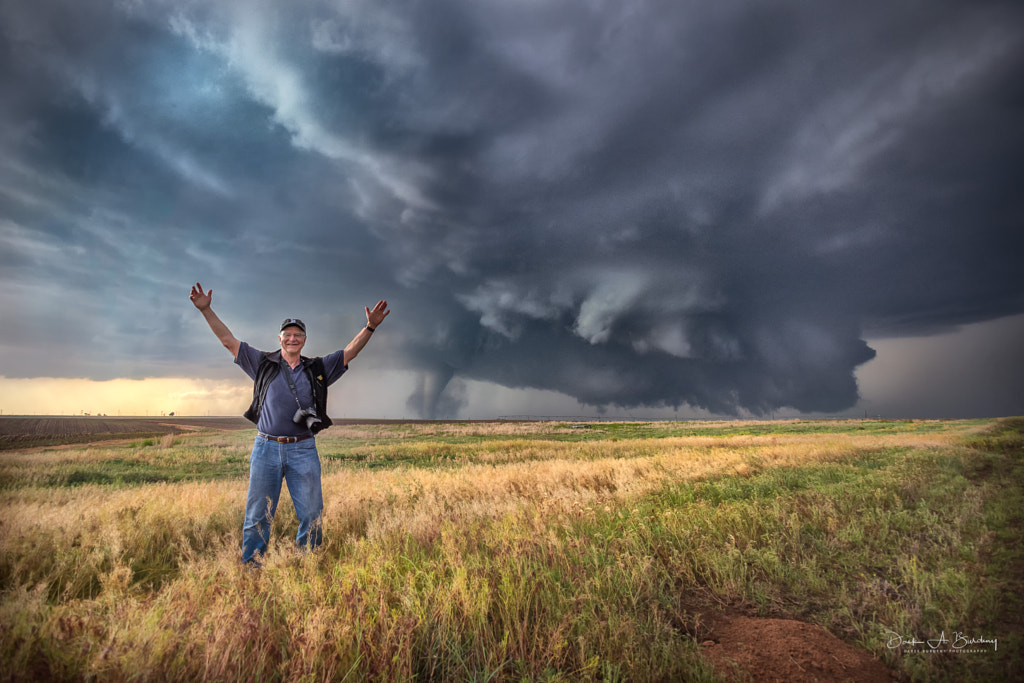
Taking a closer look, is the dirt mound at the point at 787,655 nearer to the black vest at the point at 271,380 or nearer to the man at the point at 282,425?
the man at the point at 282,425

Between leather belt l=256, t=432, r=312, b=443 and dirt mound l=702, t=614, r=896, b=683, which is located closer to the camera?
dirt mound l=702, t=614, r=896, b=683

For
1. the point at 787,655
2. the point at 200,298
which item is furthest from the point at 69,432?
the point at 787,655

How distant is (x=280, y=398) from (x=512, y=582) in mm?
3414

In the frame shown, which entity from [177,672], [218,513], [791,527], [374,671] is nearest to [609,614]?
[374,671]

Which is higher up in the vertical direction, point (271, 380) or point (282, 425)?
point (271, 380)

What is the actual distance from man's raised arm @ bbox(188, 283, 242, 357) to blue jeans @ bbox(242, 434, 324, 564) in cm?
120

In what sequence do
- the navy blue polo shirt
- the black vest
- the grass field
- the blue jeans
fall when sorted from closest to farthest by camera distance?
the grass field → the blue jeans → the navy blue polo shirt → the black vest

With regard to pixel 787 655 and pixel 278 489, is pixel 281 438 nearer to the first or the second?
pixel 278 489

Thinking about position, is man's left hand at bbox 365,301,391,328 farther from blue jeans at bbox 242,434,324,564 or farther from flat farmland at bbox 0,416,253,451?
flat farmland at bbox 0,416,253,451

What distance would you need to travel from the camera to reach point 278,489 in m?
5.27

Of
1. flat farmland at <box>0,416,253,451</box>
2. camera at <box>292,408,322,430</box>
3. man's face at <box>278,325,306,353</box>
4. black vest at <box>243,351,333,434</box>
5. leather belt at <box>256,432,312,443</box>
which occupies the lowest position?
flat farmland at <box>0,416,253,451</box>

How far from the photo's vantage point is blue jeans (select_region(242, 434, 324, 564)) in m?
5.07

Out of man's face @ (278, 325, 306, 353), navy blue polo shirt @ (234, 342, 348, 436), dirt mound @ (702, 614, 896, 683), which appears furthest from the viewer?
man's face @ (278, 325, 306, 353)

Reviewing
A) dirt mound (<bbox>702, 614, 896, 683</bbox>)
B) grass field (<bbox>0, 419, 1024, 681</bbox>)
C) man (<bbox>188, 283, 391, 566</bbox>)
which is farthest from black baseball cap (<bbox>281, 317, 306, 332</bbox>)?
dirt mound (<bbox>702, 614, 896, 683</bbox>)
